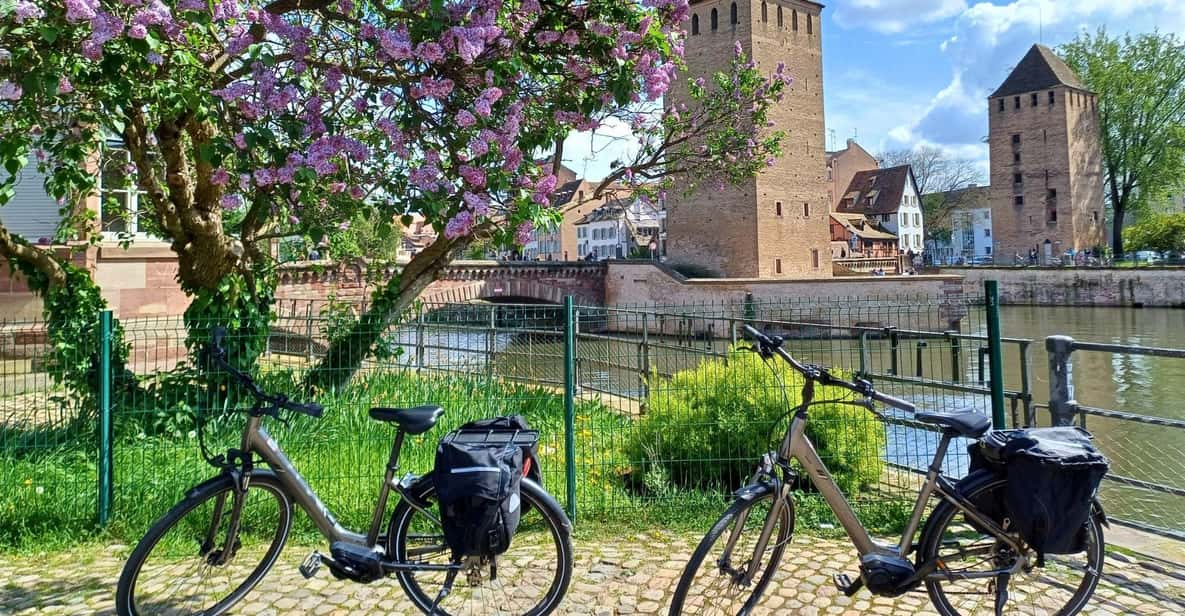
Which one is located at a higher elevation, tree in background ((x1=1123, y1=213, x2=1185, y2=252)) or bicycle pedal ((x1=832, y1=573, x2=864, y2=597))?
tree in background ((x1=1123, y1=213, x2=1185, y2=252))

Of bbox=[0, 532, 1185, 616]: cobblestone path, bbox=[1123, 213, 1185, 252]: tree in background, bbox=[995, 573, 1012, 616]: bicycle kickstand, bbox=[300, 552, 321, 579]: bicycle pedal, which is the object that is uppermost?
bbox=[1123, 213, 1185, 252]: tree in background

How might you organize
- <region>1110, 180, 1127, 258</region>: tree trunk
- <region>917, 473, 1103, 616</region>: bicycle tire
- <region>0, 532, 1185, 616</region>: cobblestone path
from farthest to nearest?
<region>1110, 180, 1127, 258</region>: tree trunk < <region>0, 532, 1185, 616</region>: cobblestone path < <region>917, 473, 1103, 616</region>: bicycle tire

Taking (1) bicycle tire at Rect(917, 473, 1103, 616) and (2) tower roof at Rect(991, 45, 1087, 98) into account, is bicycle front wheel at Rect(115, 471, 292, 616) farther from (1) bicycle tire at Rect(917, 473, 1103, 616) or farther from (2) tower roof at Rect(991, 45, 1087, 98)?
(2) tower roof at Rect(991, 45, 1087, 98)

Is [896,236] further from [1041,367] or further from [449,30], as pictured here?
[449,30]

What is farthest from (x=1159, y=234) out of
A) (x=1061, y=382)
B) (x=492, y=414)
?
(x=492, y=414)

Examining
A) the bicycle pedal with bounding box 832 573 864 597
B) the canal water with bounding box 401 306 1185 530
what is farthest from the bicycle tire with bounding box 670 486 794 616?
the canal water with bounding box 401 306 1185 530

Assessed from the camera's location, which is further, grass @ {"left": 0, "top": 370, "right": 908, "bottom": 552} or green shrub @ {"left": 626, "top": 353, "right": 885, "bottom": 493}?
green shrub @ {"left": 626, "top": 353, "right": 885, "bottom": 493}

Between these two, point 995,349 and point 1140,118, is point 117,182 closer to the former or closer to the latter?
point 995,349

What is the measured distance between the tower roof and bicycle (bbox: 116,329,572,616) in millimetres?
68450

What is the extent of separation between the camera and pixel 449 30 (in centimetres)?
496

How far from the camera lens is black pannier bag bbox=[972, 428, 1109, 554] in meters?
3.12

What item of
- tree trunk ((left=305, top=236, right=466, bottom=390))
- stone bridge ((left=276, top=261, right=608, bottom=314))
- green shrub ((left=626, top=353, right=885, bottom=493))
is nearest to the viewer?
green shrub ((left=626, top=353, right=885, bottom=493))

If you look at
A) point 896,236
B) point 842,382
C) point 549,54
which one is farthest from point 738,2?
point 842,382

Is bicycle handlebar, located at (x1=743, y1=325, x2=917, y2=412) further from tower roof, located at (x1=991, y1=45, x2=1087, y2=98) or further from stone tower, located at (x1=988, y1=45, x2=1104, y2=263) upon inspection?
tower roof, located at (x1=991, y1=45, x2=1087, y2=98)
